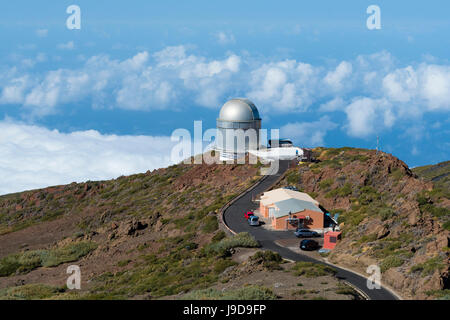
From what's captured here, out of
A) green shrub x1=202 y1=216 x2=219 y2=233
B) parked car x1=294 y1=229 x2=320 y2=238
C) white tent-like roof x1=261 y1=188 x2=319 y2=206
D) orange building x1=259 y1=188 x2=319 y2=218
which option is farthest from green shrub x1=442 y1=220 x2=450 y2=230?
green shrub x1=202 y1=216 x2=219 y2=233

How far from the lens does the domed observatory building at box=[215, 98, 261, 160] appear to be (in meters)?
61.4

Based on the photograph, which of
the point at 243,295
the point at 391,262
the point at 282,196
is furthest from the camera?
the point at 282,196

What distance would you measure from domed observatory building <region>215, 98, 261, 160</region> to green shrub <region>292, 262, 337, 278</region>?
32402mm

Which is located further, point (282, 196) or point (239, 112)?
point (239, 112)

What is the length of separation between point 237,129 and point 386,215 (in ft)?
88.8

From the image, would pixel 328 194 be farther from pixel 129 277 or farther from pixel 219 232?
pixel 129 277

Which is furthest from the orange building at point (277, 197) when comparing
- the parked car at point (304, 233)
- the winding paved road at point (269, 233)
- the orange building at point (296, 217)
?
the parked car at point (304, 233)

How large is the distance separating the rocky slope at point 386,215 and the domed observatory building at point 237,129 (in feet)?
28.5

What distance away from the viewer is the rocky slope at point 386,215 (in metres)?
27.7

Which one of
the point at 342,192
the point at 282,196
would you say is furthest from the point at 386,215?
the point at 282,196

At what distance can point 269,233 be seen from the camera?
39.4 m

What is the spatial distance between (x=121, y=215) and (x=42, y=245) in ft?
28.0

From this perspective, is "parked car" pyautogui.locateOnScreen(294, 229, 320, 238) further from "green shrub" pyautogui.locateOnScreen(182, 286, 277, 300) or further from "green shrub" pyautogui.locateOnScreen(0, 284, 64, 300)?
"green shrub" pyautogui.locateOnScreen(0, 284, 64, 300)

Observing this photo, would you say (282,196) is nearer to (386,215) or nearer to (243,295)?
(386,215)
